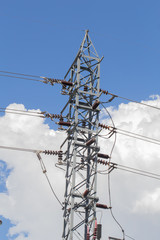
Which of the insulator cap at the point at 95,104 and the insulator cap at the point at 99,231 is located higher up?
the insulator cap at the point at 95,104

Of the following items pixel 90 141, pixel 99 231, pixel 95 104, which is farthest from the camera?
pixel 95 104

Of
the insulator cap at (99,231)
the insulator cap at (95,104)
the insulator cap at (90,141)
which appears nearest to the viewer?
the insulator cap at (99,231)

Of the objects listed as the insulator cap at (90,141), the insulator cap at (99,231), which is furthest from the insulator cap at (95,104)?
the insulator cap at (99,231)

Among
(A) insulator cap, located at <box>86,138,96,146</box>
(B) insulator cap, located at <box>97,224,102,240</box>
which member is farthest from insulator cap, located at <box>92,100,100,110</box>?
(B) insulator cap, located at <box>97,224,102,240</box>

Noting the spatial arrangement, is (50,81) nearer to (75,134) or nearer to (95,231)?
(75,134)

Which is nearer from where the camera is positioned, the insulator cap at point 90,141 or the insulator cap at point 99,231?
the insulator cap at point 99,231

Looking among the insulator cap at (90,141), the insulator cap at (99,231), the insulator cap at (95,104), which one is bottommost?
the insulator cap at (99,231)

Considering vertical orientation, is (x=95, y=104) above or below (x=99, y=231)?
above

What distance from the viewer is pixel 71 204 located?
23.2 metres

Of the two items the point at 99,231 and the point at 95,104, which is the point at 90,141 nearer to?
the point at 95,104

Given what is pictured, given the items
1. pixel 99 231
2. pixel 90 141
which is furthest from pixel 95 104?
pixel 99 231

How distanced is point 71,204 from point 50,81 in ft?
27.4

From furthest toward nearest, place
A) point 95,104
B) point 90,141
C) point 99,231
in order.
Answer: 1. point 95,104
2. point 90,141
3. point 99,231

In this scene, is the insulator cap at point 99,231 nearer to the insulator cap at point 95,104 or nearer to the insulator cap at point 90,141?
the insulator cap at point 90,141
